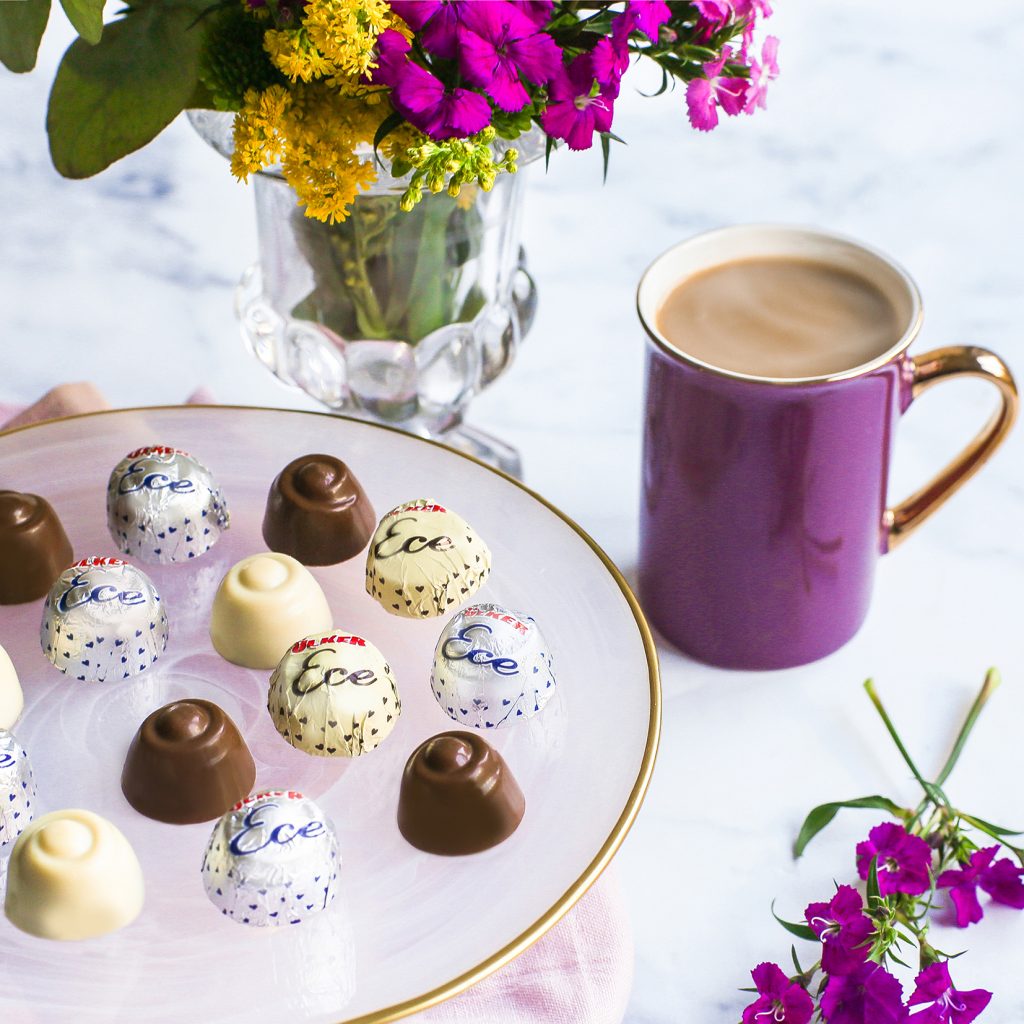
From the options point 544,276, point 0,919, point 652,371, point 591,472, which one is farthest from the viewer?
point 544,276

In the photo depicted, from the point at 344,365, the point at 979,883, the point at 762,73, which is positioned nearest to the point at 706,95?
the point at 762,73

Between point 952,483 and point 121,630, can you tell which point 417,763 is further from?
point 952,483

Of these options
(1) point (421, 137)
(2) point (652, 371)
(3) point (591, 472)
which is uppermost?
(1) point (421, 137)

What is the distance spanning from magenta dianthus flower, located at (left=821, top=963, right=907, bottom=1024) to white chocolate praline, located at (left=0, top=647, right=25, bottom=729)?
33 cm

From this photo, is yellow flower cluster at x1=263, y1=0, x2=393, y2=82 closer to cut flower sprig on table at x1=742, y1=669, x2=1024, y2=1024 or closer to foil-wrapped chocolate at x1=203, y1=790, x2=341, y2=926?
foil-wrapped chocolate at x1=203, y1=790, x2=341, y2=926

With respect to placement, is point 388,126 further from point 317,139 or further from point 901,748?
point 901,748

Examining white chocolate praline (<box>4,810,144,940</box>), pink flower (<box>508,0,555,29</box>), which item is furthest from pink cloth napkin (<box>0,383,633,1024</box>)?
pink flower (<box>508,0,555,29</box>)

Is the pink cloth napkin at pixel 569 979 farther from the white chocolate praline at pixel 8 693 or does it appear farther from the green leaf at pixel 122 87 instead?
the green leaf at pixel 122 87

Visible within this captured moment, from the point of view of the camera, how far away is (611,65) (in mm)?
539

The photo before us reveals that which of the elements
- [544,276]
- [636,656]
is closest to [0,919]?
[636,656]

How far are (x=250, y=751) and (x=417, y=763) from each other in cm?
8

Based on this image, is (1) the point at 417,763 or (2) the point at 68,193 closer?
(1) the point at 417,763

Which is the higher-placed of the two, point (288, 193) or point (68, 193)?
point (288, 193)

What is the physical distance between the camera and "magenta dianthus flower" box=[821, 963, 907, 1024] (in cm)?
57
